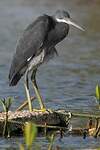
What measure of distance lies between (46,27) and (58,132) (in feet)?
5.94

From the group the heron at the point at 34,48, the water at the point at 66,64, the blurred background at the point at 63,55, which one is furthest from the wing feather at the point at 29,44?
the blurred background at the point at 63,55

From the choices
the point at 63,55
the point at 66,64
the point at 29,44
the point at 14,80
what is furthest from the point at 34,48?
the point at 63,55

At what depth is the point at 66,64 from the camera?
15.5m

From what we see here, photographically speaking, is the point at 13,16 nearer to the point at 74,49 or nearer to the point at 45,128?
the point at 74,49

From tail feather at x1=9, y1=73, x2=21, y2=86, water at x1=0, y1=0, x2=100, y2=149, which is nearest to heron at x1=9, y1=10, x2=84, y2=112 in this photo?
tail feather at x1=9, y1=73, x2=21, y2=86

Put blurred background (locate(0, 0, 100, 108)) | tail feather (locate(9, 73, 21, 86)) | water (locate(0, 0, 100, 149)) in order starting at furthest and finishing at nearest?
blurred background (locate(0, 0, 100, 108))
water (locate(0, 0, 100, 149))
tail feather (locate(9, 73, 21, 86))

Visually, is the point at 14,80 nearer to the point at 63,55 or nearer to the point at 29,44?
the point at 29,44

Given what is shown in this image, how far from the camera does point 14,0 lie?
27.0 m

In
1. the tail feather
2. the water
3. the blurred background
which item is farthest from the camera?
the blurred background

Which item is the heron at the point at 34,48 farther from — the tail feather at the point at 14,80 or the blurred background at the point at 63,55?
the blurred background at the point at 63,55

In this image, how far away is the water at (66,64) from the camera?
11148mm

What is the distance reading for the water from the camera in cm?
1115

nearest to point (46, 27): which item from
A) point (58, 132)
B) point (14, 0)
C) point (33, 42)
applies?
point (33, 42)

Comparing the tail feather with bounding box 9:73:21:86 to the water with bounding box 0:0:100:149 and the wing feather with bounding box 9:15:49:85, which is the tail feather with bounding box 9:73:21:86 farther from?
the water with bounding box 0:0:100:149
